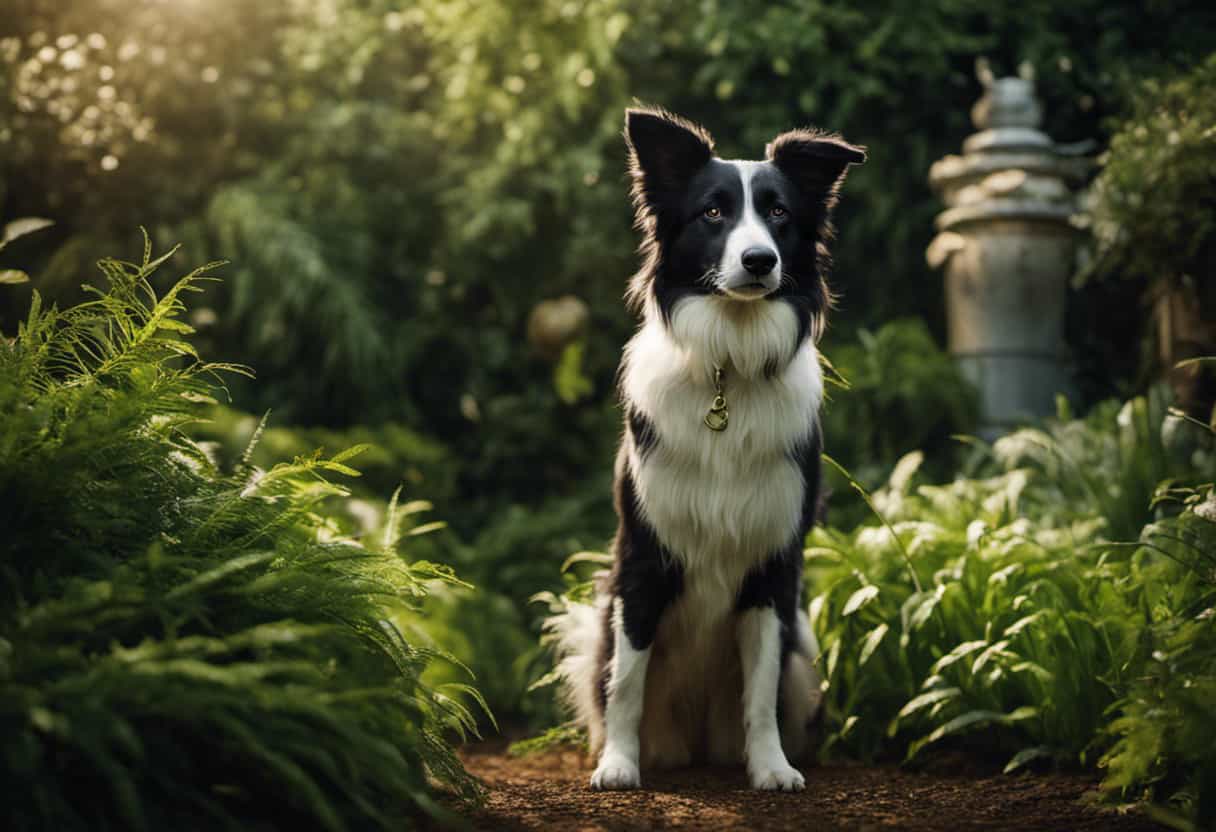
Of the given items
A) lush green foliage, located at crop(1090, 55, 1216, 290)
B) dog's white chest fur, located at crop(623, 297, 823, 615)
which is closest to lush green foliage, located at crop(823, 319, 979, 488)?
lush green foliage, located at crop(1090, 55, 1216, 290)

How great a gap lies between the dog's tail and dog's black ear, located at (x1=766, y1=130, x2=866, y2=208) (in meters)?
1.35

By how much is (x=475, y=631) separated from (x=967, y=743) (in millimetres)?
2389

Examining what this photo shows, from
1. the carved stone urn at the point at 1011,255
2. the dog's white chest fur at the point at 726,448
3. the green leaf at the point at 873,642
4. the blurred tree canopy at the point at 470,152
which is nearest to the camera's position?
the dog's white chest fur at the point at 726,448

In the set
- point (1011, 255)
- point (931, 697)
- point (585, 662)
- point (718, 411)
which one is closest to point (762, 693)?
point (931, 697)

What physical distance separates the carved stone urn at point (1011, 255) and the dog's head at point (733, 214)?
9.04 ft

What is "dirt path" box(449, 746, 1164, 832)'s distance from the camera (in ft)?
8.07

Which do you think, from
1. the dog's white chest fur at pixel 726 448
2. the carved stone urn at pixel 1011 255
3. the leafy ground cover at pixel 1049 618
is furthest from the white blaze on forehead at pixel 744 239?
the carved stone urn at pixel 1011 255

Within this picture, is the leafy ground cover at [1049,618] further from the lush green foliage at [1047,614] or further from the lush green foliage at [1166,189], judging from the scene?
the lush green foliage at [1166,189]

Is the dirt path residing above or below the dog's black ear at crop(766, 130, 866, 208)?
below

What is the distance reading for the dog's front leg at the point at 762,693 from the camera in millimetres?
2910

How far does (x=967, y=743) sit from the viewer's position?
3.20 metres

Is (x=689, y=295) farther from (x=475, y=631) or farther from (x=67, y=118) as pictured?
(x=67, y=118)

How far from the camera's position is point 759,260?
2.78m

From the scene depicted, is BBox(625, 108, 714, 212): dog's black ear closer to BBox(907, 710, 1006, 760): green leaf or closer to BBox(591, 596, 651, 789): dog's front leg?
BBox(591, 596, 651, 789): dog's front leg
